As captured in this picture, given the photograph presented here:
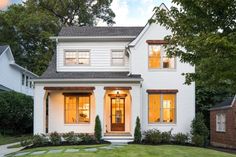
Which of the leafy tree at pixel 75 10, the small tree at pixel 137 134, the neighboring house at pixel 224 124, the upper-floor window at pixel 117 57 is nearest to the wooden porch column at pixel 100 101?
the small tree at pixel 137 134

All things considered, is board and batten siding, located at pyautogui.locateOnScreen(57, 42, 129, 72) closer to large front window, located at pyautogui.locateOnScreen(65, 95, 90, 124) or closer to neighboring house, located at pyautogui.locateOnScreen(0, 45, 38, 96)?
large front window, located at pyautogui.locateOnScreen(65, 95, 90, 124)

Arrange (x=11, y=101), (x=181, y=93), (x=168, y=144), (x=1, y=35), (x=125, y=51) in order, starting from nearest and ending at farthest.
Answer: (x=168, y=144), (x=181, y=93), (x=125, y=51), (x=11, y=101), (x=1, y=35)

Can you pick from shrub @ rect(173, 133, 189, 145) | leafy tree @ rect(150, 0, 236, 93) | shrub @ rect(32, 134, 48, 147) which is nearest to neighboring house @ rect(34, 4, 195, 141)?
shrub @ rect(173, 133, 189, 145)

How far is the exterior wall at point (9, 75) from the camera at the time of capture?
3988cm

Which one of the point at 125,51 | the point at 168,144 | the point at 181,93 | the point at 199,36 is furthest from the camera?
the point at 125,51

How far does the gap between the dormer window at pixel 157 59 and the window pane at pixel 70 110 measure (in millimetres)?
5552

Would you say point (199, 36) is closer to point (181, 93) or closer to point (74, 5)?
point (181, 93)

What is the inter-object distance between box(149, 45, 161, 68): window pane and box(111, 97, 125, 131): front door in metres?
3.20

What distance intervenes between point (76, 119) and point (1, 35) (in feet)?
90.3

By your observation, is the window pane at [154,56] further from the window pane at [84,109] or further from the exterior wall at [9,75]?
the exterior wall at [9,75]

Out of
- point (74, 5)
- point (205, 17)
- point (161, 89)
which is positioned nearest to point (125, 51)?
point (161, 89)

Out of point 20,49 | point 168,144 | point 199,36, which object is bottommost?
point 168,144

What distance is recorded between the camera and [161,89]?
2531cm

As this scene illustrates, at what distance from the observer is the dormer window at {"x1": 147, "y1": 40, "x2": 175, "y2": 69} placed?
25609 mm
